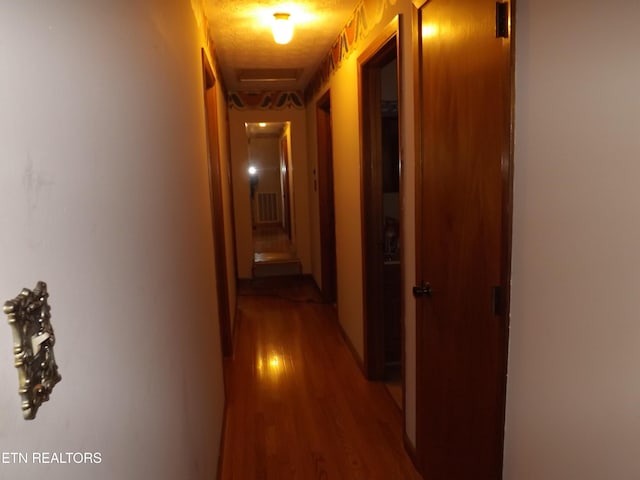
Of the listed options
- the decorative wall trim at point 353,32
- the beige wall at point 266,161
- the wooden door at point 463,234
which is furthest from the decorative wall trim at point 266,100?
the wooden door at point 463,234

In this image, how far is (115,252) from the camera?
2.64 ft

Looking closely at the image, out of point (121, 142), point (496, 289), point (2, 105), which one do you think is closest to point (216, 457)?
point (496, 289)

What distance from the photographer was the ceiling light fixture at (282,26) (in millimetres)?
2637

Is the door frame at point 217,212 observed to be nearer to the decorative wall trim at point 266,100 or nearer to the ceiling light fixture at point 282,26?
the ceiling light fixture at point 282,26

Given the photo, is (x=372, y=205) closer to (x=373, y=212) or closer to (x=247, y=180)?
(x=373, y=212)

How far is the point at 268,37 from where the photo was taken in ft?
10.2

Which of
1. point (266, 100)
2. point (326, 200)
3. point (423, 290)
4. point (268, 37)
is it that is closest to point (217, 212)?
point (268, 37)

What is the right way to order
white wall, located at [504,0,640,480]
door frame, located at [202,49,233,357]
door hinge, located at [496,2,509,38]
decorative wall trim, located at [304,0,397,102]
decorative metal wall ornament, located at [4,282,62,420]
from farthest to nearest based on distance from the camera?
door frame, located at [202,49,233,357]
decorative wall trim, located at [304,0,397,102]
door hinge, located at [496,2,509,38]
white wall, located at [504,0,640,480]
decorative metal wall ornament, located at [4,282,62,420]

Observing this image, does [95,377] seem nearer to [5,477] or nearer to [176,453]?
[5,477]

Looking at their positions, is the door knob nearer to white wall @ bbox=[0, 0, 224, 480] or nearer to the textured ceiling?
white wall @ bbox=[0, 0, 224, 480]

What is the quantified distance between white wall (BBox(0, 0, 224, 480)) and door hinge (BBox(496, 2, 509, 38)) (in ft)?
3.02

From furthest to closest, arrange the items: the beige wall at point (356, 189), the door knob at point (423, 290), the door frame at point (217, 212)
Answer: the door frame at point (217, 212) < the beige wall at point (356, 189) < the door knob at point (423, 290)

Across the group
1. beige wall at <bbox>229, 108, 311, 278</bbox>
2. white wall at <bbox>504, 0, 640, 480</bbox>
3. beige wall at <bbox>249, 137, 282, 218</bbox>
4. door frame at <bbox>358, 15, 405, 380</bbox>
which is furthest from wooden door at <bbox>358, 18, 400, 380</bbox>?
beige wall at <bbox>249, 137, 282, 218</bbox>

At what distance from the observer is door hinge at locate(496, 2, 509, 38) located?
3.83 ft
